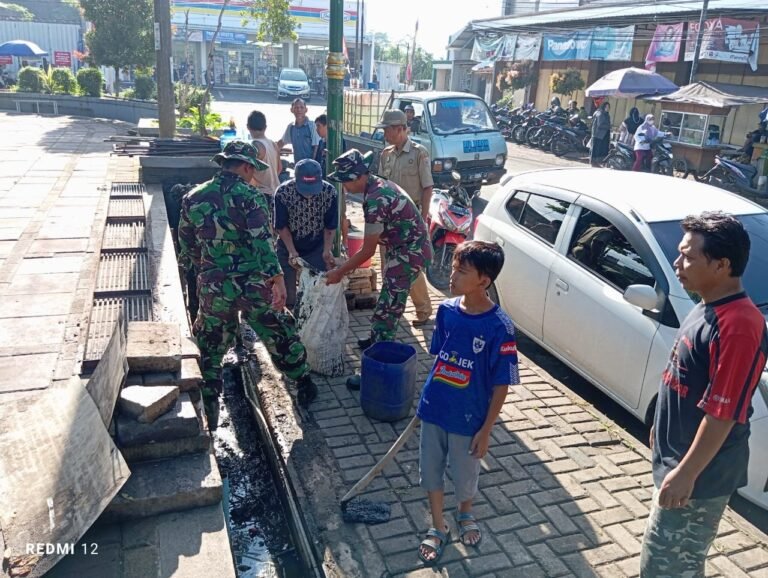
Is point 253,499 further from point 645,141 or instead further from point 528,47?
point 528,47

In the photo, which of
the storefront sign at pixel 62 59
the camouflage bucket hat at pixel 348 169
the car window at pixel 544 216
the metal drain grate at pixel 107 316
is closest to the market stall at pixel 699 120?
the car window at pixel 544 216

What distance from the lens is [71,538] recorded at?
255 cm

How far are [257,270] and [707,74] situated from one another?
2112cm

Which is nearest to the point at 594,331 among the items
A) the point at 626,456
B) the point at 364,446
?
the point at 626,456

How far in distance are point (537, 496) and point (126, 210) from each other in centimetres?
566

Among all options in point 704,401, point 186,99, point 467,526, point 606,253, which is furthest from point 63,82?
point 704,401

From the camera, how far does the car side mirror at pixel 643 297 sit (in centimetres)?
387

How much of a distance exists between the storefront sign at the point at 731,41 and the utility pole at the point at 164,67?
52.1 feet

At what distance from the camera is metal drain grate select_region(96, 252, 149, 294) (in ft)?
16.5

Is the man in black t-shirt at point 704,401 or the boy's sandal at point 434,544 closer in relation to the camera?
the man in black t-shirt at point 704,401

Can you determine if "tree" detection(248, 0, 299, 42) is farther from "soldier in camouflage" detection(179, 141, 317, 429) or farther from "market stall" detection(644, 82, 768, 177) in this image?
"soldier in camouflage" detection(179, 141, 317, 429)

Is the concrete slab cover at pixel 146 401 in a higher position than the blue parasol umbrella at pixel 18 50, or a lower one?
lower

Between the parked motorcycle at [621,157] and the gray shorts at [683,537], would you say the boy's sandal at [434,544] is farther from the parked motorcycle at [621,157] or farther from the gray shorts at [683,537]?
the parked motorcycle at [621,157]

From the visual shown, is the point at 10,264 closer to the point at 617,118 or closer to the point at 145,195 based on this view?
the point at 145,195
